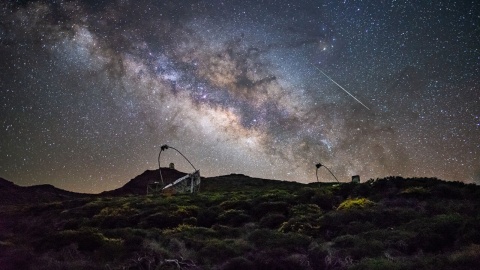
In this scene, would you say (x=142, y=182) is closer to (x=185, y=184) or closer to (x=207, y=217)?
(x=185, y=184)

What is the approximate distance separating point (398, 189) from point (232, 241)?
17.3m

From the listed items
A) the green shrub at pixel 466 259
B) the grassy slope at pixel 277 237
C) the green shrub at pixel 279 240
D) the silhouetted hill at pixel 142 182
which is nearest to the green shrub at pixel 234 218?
the grassy slope at pixel 277 237

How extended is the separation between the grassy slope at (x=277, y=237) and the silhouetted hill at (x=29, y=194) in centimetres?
3444

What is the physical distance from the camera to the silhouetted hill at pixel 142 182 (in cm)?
6675

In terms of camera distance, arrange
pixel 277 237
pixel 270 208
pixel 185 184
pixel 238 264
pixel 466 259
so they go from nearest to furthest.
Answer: pixel 466 259 → pixel 238 264 → pixel 277 237 → pixel 270 208 → pixel 185 184

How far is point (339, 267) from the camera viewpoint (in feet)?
40.4

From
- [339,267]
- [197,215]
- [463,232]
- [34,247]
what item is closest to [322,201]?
[197,215]

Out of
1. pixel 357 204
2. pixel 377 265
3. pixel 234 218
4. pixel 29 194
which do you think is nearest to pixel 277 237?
pixel 377 265

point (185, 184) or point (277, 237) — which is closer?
point (277, 237)

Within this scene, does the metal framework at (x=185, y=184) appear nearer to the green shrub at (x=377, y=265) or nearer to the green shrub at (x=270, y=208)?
the green shrub at (x=270, y=208)

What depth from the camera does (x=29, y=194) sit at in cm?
6281

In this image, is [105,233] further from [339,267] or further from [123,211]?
[339,267]

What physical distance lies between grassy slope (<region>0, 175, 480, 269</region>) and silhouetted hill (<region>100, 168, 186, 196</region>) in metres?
35.0

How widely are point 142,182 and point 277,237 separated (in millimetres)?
62369
